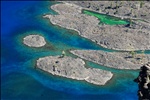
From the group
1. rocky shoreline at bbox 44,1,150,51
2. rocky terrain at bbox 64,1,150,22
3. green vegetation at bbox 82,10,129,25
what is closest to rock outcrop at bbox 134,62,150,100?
rocky shoreline at bbox 44,1,150,51

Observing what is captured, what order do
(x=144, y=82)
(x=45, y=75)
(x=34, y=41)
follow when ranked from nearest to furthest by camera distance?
(x=144, y=82) → (x=45, y=75) → (x=34, y=41)

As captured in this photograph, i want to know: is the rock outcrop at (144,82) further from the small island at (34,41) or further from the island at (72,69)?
the small island at (34,41)

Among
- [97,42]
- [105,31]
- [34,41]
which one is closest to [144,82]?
[97,42]

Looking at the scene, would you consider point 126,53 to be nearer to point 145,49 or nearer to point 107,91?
point 145,49

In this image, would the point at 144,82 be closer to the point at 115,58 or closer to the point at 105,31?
the point at 115,58

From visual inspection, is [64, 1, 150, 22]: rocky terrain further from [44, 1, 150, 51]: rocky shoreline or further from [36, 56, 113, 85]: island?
[36, 56, 113, 85]: island

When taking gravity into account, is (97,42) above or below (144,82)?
below

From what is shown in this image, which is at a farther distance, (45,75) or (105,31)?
(105,31)
